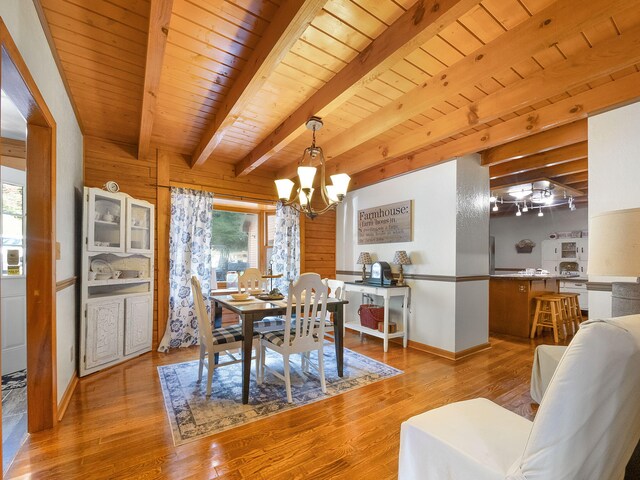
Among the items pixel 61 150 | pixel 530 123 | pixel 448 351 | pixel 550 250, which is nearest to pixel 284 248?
pixel 448 351

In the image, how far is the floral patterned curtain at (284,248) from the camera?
186 inches

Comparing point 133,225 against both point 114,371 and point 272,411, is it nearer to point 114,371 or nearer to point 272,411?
point 114,371

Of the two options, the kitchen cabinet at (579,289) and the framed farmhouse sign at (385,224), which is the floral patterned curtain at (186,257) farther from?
the kitchen cabinet at (579,289)

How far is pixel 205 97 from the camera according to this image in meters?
2.63

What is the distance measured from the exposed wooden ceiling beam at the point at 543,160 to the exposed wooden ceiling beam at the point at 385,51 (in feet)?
8.95

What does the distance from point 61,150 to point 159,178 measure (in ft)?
5.03

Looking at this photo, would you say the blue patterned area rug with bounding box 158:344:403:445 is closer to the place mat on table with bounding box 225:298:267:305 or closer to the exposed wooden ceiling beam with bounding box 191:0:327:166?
the place mat on table with bounding box 225:298:267:305

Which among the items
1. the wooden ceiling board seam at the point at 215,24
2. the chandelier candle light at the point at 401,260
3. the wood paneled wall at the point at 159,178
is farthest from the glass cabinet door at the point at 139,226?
the chandelier candle light at the point at 401,260

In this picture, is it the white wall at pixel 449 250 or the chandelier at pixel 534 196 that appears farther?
the chandelier at pixel 534 196

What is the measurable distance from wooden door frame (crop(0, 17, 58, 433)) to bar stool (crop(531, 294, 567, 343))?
17.7ft

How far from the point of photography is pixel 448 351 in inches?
143

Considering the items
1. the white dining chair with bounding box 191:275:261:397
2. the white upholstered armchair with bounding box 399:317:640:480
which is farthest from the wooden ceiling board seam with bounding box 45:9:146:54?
the white upholstered armchair with bounding box 399:317:640:480

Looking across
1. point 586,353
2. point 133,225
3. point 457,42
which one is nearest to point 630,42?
point 457,42

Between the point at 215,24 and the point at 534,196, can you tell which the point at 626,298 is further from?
the point at 534,196
